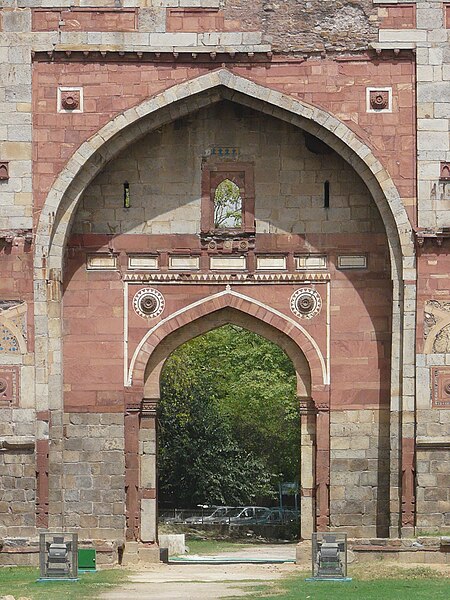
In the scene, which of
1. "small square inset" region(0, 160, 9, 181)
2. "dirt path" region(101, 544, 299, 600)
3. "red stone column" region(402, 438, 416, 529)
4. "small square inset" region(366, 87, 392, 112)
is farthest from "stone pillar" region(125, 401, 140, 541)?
"small square inset" region(366, 87, 392, 112)

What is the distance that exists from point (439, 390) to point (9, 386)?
5.79 metres

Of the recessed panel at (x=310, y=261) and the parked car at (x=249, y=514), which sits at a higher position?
the recessed panel at (x=310, y=261)

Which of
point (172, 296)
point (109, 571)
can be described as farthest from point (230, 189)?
point (109, 571)

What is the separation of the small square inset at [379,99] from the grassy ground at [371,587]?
624 centimetres

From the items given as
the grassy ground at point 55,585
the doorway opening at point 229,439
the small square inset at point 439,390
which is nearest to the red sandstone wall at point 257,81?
the small square inset at point 439,390

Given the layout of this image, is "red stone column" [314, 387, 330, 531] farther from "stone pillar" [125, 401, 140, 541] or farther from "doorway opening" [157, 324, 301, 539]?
"doorway opening" [157, 324, 301, 539]

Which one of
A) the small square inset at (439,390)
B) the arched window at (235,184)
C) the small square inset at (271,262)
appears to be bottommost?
the small square inset at (439,390)

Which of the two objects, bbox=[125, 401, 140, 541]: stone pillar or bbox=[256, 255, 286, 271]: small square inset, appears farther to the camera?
bbox=[256, 255, 286, 271]: small square inset

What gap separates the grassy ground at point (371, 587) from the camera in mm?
18250

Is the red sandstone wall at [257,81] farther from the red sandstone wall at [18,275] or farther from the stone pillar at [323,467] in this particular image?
the stone pillar at [323,467]

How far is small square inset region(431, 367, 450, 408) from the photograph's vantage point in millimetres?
22625

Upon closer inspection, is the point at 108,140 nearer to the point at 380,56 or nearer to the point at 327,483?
the point at 380,56

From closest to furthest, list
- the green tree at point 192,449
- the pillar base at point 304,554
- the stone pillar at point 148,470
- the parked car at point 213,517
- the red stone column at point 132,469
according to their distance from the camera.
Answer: the pillar base at point 304,554 → the red stone column at point 132,469 → the stone pillar at point 148,470 → the green tree at point 192,449 → the parked car at point 213,517

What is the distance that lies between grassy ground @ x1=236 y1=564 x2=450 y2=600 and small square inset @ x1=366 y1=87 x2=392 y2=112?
624 cm
